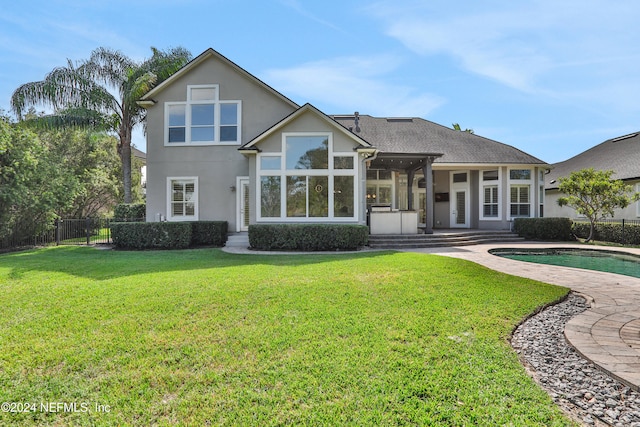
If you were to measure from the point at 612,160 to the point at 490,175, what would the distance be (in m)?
10.8

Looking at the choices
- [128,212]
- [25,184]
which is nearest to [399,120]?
[128,212]

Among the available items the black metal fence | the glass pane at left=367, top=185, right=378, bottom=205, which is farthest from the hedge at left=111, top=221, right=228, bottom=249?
the glass pane at left=367, top=185, right=378, bottom=205

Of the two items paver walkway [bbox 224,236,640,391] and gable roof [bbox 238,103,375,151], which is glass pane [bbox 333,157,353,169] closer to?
gable roof [bbox 238,103,375,151]

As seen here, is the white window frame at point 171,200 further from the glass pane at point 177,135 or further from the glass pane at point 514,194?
the glass pane at point 514,194

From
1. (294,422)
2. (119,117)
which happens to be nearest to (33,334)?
(294,422)

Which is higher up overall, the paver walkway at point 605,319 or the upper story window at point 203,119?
the upper story window at point 203,119

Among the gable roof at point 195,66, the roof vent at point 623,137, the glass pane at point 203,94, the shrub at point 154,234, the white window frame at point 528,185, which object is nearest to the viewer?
the shrub at point 154,234

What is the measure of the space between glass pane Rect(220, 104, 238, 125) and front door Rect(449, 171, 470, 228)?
44.2 ft

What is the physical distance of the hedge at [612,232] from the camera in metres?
14.5

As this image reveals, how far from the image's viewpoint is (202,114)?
1545 centimetres

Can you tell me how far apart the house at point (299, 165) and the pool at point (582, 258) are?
3.86m

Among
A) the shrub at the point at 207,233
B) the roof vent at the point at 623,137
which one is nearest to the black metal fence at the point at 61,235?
the shrub at the point at 207,233

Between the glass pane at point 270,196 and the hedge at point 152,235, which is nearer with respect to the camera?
the hedge at point 152,235

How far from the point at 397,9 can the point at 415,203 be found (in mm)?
13056
